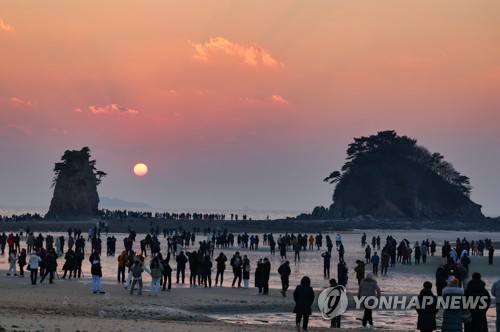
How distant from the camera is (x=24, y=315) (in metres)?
21.0

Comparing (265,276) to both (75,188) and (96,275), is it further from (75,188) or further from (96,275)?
(75,188)

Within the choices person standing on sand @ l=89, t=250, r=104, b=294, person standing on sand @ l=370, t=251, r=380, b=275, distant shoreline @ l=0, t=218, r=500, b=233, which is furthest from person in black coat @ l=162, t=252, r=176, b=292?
distant shoreline @ l=0, t=218, r=500, b=233

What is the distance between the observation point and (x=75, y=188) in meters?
123

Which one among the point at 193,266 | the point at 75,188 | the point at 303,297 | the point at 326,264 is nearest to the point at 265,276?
the point at 193,266

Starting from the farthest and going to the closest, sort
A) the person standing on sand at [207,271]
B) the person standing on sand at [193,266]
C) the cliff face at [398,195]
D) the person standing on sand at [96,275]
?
the cliff face at [398,195] < the person standing on sand at [193,266] < the person standing on sand at [207,271] < the person standing on sand at [96,275]

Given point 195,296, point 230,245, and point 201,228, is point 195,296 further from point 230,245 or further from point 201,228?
point 201,228

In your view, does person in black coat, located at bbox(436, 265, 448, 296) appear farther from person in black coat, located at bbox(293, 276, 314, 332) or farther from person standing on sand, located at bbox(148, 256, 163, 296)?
person standing on sand, located at bbox(148, 256, 163, 296)

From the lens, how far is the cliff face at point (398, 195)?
551 feet

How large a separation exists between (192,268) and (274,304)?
277 inches

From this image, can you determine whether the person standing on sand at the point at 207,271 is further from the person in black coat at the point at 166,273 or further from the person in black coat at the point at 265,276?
the person in black coat at the point at 265,276

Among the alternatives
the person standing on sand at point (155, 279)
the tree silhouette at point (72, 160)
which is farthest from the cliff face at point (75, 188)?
the person standing on sand at point (155, 279)

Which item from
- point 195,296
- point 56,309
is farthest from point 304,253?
point 56,309

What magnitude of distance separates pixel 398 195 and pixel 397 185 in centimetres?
297

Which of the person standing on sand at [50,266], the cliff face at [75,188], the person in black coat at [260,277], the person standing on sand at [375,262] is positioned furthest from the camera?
the cliff face at [75,188]
